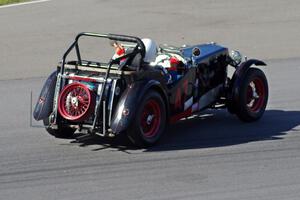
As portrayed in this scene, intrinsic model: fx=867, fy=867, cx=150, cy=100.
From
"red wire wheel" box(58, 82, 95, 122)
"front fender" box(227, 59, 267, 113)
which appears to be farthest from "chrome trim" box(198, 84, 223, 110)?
"red wire wheel" box(58, 82, 95, 122)

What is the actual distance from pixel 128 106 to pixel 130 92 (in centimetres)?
17

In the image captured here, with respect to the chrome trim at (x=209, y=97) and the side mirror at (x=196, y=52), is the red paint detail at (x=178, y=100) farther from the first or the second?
the side mirror at (x=196, y=52)

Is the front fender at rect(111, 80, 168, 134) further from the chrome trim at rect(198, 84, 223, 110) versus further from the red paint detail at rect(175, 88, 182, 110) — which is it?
the chrome trim at rect(198, 84, 223, 110)

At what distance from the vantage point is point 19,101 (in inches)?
483

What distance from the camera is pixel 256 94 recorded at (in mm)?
10992

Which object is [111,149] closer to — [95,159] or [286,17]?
[95,159]

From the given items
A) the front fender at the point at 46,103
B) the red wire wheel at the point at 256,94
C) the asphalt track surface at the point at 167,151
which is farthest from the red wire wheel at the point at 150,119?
the red wire wheel at the point at 256,94

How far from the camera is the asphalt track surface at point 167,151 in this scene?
8.07 m

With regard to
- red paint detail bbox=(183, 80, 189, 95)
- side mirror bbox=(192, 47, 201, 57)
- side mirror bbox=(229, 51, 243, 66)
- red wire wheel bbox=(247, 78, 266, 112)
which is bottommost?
red wire wheel bbox=(247, 78, 266, 112)

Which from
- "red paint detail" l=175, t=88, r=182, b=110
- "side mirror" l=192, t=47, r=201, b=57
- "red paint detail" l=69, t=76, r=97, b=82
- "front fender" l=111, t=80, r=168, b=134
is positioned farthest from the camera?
"side mirror" l=192, t=47, r=201, b=57

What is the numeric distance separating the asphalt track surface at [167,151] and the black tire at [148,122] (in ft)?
0.44

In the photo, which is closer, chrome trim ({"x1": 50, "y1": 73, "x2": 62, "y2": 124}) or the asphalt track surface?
the asphalt track surface

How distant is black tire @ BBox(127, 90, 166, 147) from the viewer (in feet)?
30.5

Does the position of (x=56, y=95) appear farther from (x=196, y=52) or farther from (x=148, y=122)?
(x=196, y=52)
